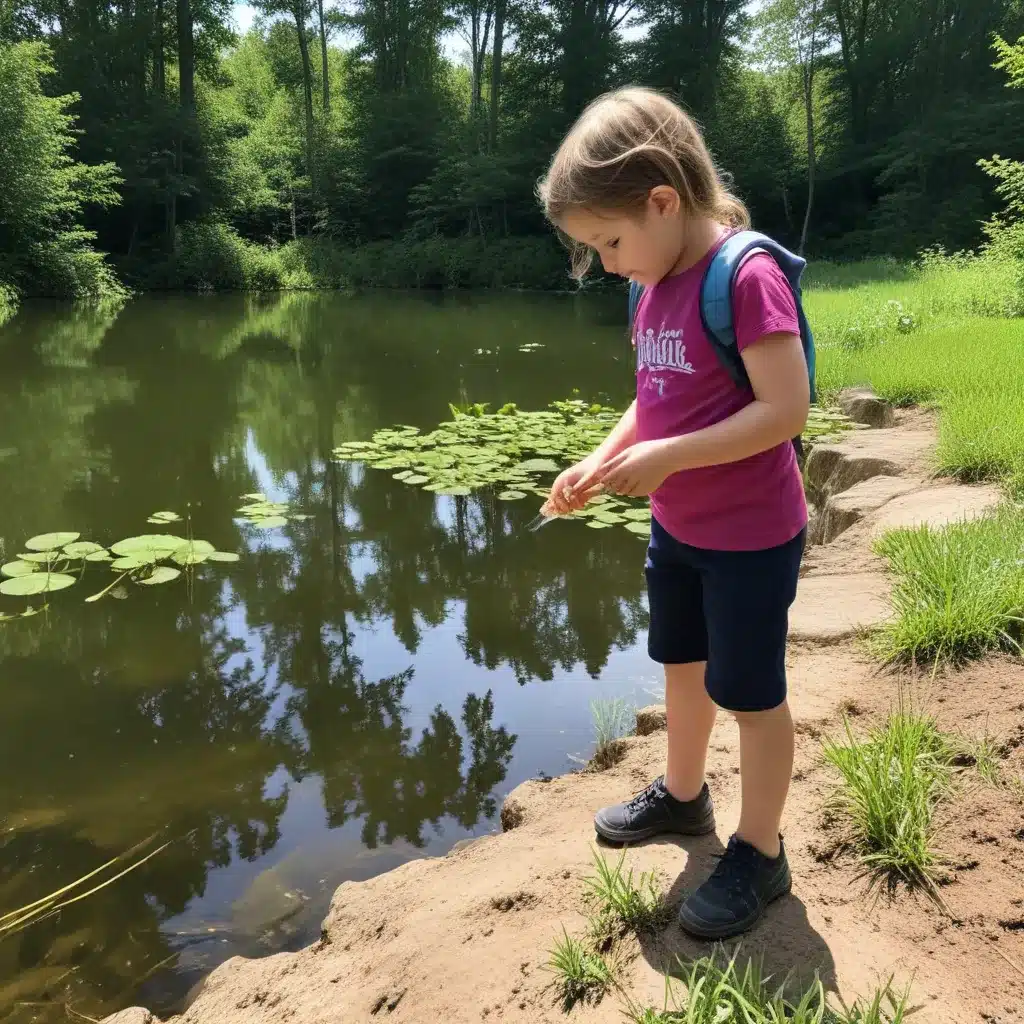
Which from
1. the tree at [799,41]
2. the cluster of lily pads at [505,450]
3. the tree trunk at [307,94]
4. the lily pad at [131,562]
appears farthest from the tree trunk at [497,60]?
the lily pad at [131,562]

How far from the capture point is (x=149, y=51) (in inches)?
905

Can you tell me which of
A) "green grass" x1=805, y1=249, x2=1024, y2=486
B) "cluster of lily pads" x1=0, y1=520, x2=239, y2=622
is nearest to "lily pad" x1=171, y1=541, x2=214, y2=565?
"cluster of lily pads" x1=0, y1=520, x2=239, y2=622

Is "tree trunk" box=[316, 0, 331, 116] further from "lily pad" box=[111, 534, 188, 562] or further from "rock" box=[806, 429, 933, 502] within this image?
"lily pad" box=[111, 534, 188, 562]

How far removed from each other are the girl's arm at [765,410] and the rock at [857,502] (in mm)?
2565

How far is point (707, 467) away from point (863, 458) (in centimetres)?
311

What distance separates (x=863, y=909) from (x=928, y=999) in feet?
0.68

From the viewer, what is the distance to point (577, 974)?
1.31 metres

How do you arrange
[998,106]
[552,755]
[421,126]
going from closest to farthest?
1. [552,755]
2. [998,106]
3. [421,126]

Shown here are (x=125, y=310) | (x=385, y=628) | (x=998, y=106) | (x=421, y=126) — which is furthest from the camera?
(x=421, y=126)

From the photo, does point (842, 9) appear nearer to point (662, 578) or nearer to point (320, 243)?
point (320, 243)

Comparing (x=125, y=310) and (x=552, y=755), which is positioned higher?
(x=125, y=310)

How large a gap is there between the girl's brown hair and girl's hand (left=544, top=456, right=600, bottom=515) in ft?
1.44

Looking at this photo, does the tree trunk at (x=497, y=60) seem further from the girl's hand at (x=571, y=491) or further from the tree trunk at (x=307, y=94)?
the girl's hand at (x=571, y=491)

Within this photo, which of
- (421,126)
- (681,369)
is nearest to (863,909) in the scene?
(681,369)
